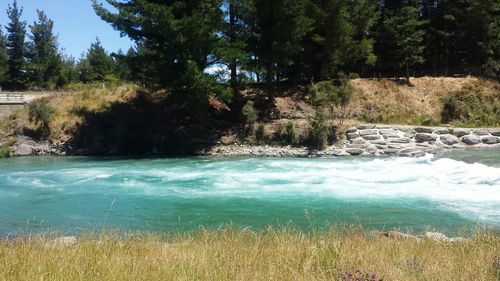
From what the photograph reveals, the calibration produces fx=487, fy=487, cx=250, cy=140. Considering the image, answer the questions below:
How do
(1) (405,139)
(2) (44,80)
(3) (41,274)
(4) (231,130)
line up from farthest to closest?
(2) (44,80) → (4) (231,130) → (1) (405,139) → (3) (41,274)

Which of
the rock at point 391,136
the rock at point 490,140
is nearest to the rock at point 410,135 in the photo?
the rock at point 391,136

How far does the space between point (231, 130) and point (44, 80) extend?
39203 millimetres

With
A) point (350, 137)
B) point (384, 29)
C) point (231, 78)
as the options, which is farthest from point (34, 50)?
point (350, 137)

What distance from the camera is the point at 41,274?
4.98 meters

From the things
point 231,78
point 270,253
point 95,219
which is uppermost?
point 231,78

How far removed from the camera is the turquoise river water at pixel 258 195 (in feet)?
41.0

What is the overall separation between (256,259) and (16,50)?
2631 inches

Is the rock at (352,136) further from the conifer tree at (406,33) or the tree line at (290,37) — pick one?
the conifer tree at (406,33)

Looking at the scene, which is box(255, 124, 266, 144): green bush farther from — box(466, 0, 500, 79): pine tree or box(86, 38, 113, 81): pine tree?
box(86, 38, 113, 81): pine tree

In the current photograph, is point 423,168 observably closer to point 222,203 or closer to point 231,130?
point 222,203

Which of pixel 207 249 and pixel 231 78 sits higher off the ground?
pixel 231 78

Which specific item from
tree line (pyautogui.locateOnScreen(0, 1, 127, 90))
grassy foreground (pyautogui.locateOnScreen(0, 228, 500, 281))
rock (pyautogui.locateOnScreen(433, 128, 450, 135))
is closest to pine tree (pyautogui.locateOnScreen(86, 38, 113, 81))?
tree line (pyautogui.locateOnScreen(0, 1, 127, 90))

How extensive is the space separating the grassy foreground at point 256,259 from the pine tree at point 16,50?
61.7 m

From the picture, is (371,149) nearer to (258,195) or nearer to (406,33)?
(258,195)
